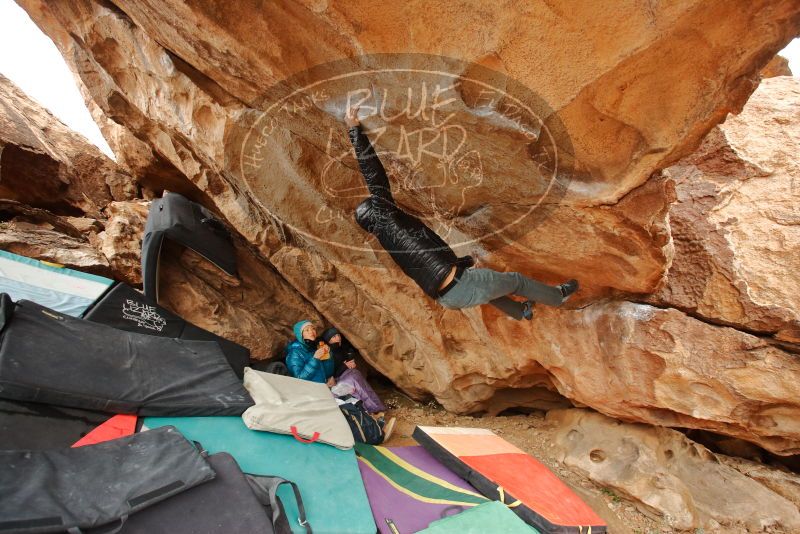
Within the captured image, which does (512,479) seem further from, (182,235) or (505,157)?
(182,235)

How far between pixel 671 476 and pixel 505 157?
300 cm

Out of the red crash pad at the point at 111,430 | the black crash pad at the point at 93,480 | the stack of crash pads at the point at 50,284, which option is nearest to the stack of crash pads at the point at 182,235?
the stack of crash pads at the point at 50,284

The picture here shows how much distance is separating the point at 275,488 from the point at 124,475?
2.80 feet

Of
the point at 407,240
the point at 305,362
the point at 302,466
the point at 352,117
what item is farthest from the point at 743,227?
the point at 305,362

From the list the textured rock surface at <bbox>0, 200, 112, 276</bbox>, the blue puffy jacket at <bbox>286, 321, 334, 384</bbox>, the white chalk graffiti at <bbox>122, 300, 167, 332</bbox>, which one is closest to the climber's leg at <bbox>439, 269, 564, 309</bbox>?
the blue puffy jacket at <bbox>286, 321, 334, 384</bbox>

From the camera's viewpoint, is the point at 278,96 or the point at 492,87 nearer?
the point at 492,87

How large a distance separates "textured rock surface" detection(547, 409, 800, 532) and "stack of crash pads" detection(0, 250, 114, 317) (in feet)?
16.9

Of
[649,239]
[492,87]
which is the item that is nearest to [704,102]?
[649,239]

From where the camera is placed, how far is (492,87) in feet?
8.12

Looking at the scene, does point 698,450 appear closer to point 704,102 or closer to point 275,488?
point 704,102

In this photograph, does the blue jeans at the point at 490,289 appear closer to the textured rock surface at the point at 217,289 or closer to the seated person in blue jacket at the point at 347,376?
the seated person in blue jacket at the point at 347,376

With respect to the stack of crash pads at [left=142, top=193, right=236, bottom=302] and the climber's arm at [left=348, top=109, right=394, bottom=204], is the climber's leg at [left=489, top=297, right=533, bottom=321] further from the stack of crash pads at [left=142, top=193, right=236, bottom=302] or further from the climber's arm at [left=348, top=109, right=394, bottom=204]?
the stack of crash pads at [left=142, top=193, right=236, bottom=302]

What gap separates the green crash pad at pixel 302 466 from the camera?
2.64 meters

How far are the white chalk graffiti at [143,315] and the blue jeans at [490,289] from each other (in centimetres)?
304
